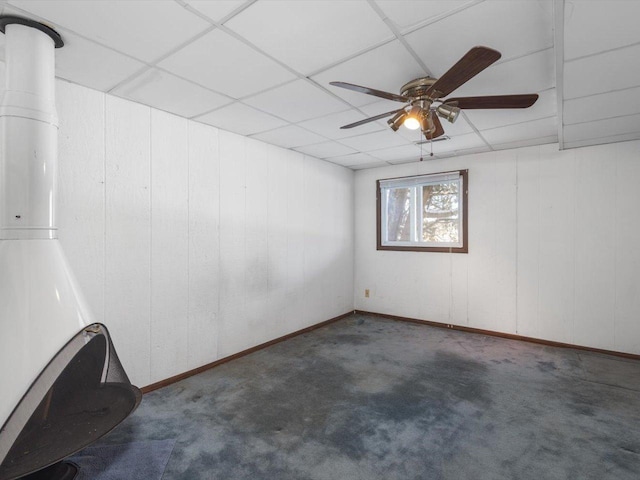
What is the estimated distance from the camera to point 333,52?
1.95m

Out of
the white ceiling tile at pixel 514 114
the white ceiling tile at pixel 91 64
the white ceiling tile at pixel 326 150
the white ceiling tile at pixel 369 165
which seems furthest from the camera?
the white ceiling tile at pixel 369 165

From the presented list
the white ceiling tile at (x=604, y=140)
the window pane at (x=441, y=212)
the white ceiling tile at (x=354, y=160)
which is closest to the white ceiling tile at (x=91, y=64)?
the white ceiling tile at (x=354, y=160)

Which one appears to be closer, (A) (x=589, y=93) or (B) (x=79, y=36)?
(B) (x=79, y=36)

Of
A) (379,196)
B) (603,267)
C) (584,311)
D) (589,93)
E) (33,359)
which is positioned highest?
(589,93)

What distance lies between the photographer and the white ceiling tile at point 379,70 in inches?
77.2

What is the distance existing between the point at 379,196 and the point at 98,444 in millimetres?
4431

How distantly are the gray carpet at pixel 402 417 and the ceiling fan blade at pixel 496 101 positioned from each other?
85.6 inches

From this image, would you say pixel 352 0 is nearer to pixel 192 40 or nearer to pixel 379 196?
pixel 192 40

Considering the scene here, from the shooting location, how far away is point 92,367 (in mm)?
1708

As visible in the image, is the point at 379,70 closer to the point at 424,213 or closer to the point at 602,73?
the point at 602,73

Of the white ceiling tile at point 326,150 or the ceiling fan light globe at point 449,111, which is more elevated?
the white ceiling tile at point 326,150

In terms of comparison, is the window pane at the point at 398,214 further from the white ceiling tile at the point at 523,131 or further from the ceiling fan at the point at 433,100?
the ceiling fan at the point at 433,100

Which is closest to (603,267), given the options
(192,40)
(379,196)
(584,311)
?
(584,311)

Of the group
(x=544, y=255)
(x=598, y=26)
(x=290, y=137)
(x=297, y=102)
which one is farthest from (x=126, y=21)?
(x=544, y=255)
